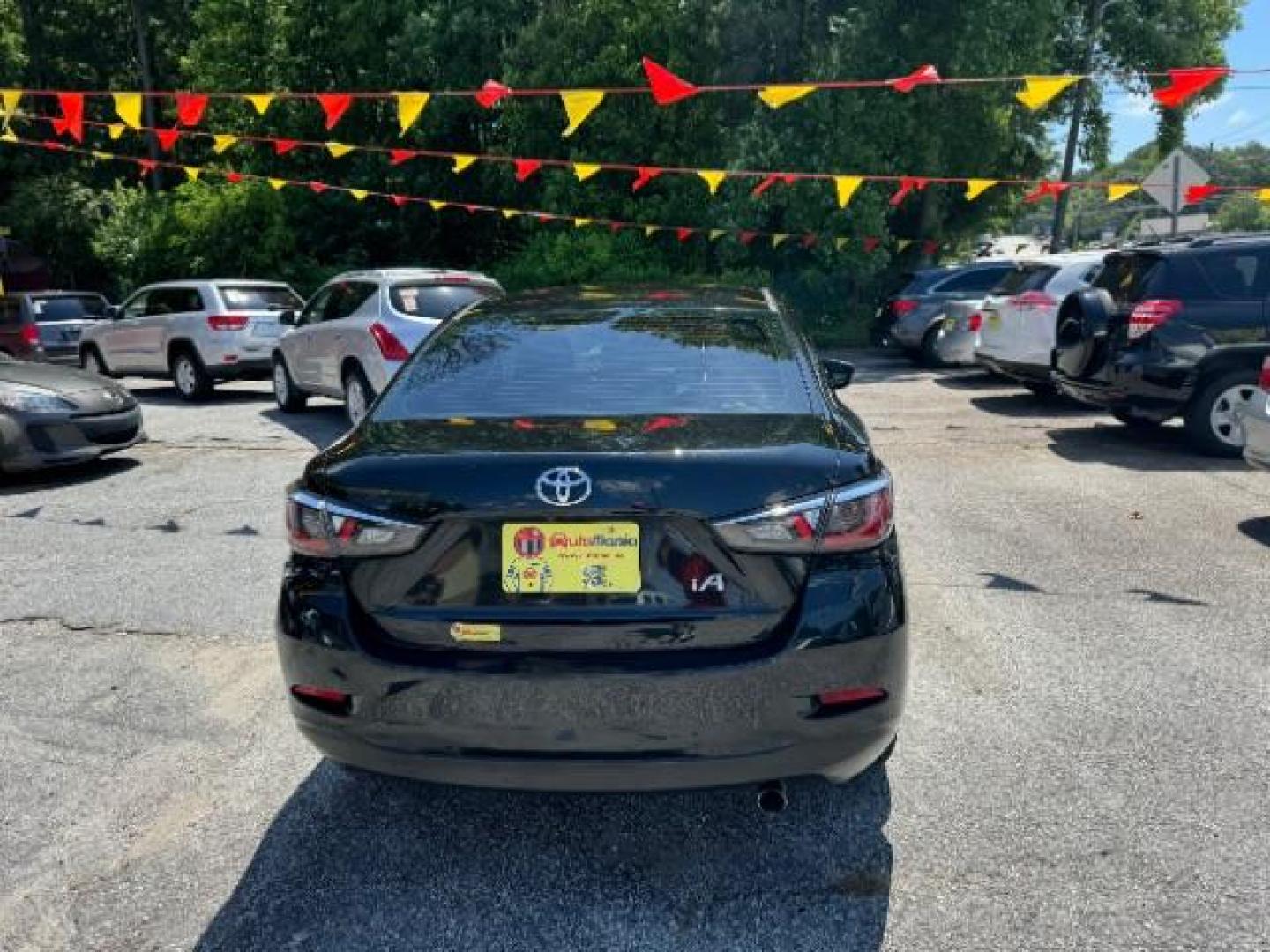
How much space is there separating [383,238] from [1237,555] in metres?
22.3

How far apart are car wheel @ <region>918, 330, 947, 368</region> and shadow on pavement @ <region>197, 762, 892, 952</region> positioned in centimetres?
1422

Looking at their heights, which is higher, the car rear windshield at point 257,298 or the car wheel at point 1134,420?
the car rear windshield at point 257,298

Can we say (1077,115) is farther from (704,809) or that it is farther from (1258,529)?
(704,809)

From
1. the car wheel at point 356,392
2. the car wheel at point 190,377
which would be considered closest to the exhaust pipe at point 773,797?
the car wheel at point 356,392

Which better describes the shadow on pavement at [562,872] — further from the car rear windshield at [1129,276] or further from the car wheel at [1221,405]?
the car rear windshield at [1129,276]

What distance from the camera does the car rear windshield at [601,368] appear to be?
125 inches

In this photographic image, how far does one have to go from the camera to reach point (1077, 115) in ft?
74.6

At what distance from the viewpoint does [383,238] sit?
25156 millimetres

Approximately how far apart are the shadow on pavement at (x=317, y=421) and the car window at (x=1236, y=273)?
7936 mm

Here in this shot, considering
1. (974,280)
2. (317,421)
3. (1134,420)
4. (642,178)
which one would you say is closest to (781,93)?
(1134,420)

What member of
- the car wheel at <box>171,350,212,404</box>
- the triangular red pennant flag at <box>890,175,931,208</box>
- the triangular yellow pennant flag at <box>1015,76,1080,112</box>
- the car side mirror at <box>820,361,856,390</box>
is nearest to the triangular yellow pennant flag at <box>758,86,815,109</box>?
the triangular yellow pennant flag at <box>1015,76,1080,112</box>

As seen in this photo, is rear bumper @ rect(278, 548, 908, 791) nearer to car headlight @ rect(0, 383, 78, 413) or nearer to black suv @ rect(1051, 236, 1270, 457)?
car headlight @ rect(0, 383, 78, 413)

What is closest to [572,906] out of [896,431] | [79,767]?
[79,767]

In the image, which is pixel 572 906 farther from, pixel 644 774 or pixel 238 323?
pixel 238 323
